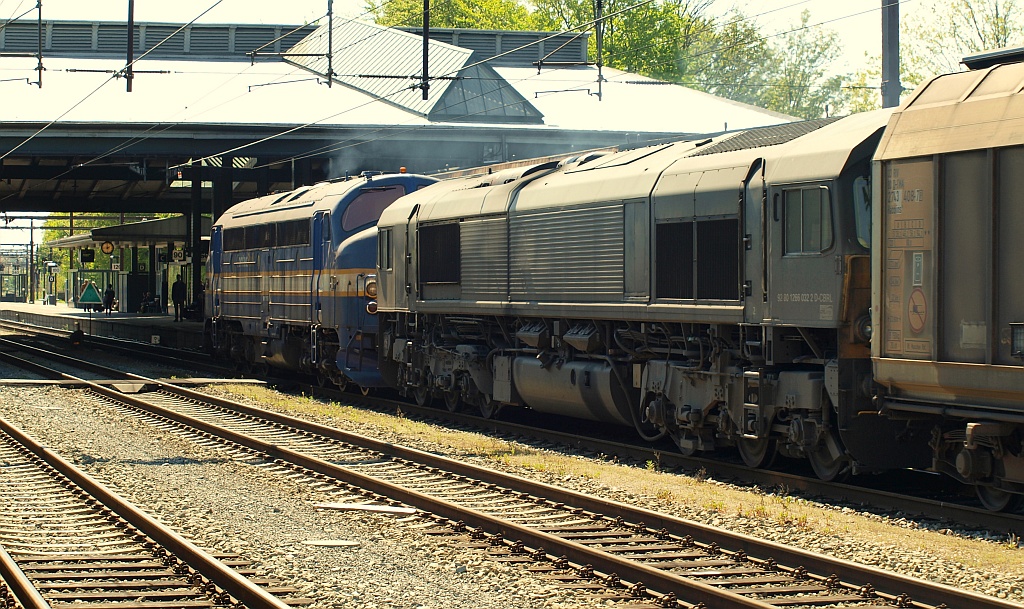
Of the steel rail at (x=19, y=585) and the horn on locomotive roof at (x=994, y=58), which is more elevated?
the horn on locomotive roof at (x=994, y=58)

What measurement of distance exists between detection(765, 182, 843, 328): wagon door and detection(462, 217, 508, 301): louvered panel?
19.6ft

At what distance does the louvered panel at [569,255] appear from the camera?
49.9 feet

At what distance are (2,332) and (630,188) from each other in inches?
1800

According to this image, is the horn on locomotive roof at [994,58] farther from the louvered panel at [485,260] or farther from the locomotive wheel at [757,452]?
the louvered panel at [485,260]

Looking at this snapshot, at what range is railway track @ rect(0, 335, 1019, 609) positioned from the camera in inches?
318

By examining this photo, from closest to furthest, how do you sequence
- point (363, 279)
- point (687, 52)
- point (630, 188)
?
point (630, 188) → point (363, 279) → point (687, 52)

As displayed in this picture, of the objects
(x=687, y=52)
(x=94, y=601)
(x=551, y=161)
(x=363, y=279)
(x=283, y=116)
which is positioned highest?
(x=687, y=52)

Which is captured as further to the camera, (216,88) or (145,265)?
(145,265)

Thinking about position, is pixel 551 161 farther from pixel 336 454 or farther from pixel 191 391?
pixel 191 391

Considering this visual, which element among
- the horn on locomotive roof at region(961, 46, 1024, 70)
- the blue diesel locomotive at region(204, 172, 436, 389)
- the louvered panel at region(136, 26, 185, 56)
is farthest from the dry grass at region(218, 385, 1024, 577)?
the louvered panel at region(136, 26, 185, 56)

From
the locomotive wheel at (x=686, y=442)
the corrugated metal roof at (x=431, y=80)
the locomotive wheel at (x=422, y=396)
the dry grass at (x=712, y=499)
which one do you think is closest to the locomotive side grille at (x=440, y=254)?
the locomotive wheel at (x=422, y=396)

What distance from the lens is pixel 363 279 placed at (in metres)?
22.6

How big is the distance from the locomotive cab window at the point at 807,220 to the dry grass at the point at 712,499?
240 centimetres

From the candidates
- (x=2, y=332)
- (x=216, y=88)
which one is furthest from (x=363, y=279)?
(x=2, y=332)
